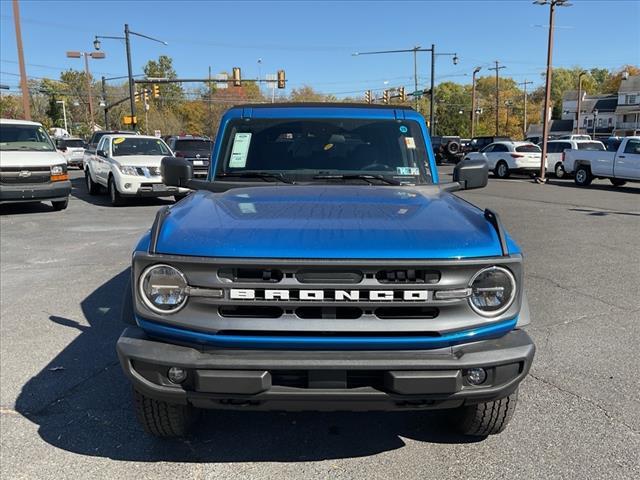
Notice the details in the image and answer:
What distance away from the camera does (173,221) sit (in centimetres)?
278

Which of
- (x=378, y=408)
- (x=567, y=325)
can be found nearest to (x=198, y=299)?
(x=378, y=408)

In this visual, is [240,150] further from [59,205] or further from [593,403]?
[59,205]

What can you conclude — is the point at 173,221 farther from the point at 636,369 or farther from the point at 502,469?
the point at 636,369

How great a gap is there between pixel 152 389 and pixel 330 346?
0.82m

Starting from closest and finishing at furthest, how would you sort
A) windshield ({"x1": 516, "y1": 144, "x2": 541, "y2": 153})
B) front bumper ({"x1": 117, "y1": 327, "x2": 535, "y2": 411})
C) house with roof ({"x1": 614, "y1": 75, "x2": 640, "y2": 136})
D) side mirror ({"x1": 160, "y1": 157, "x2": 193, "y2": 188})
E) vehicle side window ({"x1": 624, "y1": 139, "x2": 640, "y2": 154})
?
1. front bumper ({"x1": 117, "y1": 327, "x2": 535, "y2": 411})
2. side mirror ({"x1": 160, "y1": 157, "x2": 193, "y2": 188})
3. vehicle side window ({"x1": 624, "y1": 139, "x2": 640, "y2": 154})
4. windshield ({"x1": 516, "y1": 144, "x2": 541, "y2": 153})
5. house with roof ({"x1": 614, "y1": 75, "x2": 640, "y2": 136})

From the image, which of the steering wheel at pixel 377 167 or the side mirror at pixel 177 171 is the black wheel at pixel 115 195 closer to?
the side mirror at pixel 177 171

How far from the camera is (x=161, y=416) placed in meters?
2.89

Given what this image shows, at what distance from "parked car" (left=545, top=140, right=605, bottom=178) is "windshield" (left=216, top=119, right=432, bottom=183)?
902 inches

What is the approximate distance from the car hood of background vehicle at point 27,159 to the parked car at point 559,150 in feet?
68.1

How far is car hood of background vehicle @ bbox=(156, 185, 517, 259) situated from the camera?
7.81 feet

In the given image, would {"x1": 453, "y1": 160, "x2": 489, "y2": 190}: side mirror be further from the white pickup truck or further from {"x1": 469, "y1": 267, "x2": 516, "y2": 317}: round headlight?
the white pickup truck

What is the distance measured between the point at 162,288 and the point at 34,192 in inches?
445

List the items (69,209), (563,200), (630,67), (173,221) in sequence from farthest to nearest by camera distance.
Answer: (630,67), (563,200), (69,209), (173,221)

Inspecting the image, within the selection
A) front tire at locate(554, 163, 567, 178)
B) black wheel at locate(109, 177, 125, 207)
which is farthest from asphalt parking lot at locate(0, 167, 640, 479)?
front tire at locate(554, 163, 567, 178)
